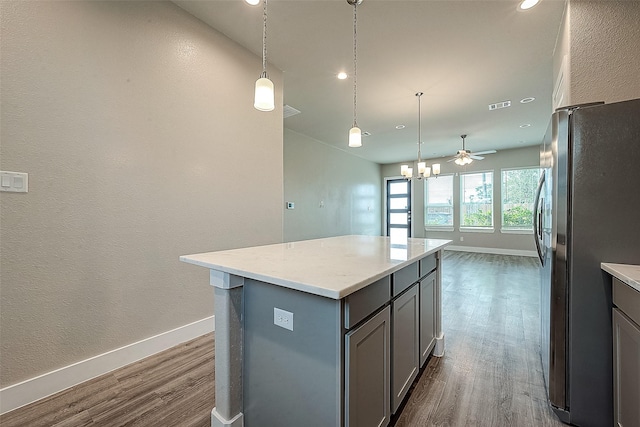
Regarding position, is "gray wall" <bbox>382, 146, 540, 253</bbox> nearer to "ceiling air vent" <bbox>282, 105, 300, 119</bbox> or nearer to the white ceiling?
the white ceiling

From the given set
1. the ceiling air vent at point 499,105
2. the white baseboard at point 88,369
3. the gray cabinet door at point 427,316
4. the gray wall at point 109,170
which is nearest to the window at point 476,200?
the ceiling air vent at point 499,105

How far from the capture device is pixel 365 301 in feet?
3.76

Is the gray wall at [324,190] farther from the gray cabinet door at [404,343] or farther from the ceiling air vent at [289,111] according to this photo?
the gray cabinet door at [404,343]

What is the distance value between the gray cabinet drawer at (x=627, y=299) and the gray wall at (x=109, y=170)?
8.84 ft

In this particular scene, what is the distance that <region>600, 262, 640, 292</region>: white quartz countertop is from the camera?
106 cm

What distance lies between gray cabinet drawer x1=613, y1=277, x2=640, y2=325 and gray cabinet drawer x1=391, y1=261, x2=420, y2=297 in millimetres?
917

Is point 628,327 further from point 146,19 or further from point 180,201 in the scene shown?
point 146,19

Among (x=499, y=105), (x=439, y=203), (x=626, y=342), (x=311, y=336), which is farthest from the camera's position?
(x=439, y=203)

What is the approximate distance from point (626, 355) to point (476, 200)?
720 centimetres

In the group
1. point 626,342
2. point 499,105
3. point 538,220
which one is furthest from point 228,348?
point 499,105

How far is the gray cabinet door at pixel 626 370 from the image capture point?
1.12 metres

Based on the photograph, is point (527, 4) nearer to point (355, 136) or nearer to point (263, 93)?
point (355, 136)

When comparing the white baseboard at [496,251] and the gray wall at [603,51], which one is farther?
the white baseboard at [496,251]

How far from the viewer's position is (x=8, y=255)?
151 centimetres
